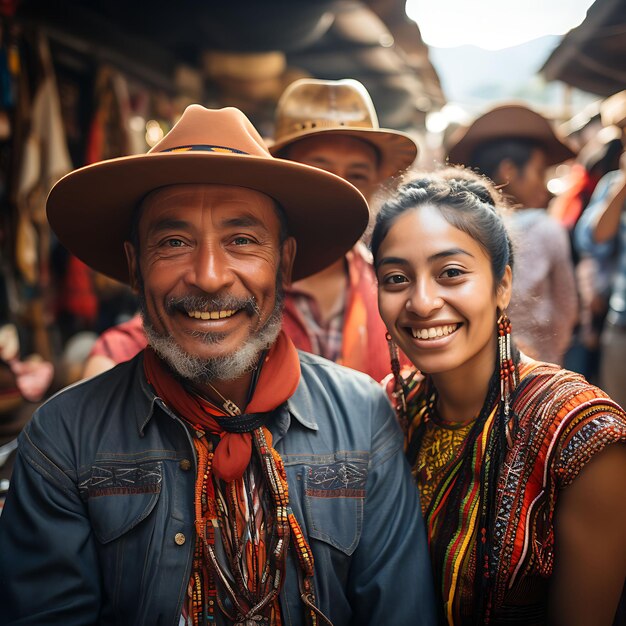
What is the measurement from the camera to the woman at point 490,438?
64.8 inches

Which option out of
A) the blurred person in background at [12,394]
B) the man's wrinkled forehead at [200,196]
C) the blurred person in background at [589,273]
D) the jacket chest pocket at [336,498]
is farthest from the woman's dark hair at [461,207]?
the blurred person in background at [589,273]

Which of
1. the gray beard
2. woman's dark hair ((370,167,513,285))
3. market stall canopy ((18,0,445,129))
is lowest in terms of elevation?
the gray beard

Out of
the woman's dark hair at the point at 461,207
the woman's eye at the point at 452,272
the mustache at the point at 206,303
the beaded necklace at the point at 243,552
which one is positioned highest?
the woman's dark hair at the point at 461,207

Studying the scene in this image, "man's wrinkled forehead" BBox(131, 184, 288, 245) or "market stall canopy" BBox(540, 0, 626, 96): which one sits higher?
"market stall canopy" BBox(540, 0, 626, 96)

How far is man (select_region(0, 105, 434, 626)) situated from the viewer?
5.43 ft

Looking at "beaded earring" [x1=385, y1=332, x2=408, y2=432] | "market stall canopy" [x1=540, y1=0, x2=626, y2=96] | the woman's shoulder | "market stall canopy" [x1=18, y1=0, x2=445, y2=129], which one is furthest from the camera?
"market stall canopy" [x1=540, y1=0, x2=626, y2=96]

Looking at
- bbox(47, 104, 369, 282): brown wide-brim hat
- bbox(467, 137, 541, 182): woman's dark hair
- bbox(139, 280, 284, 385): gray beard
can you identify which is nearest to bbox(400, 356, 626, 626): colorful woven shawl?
bbox(139, 280, 284, 385): gray beard

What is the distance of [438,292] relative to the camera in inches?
72.1

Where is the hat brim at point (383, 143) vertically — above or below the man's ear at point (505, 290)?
above

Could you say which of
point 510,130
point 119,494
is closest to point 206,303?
point 119,494

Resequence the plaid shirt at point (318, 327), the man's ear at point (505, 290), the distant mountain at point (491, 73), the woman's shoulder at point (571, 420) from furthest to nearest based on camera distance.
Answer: the distant mountain at point (491, 73)
the plaid shirt at point (318, 327)
the man's ear at point (505, 290)
the woman's shoulder at point (571, 420)

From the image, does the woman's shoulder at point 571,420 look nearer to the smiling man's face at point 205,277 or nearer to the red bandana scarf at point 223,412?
the red bandana scarf at point 223,412

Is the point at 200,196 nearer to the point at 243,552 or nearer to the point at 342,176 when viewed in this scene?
the point at 243,552

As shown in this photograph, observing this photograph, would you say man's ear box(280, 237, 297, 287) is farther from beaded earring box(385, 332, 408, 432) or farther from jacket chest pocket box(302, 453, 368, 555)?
jacket chest pocket box(302, 453, 368, 555)
